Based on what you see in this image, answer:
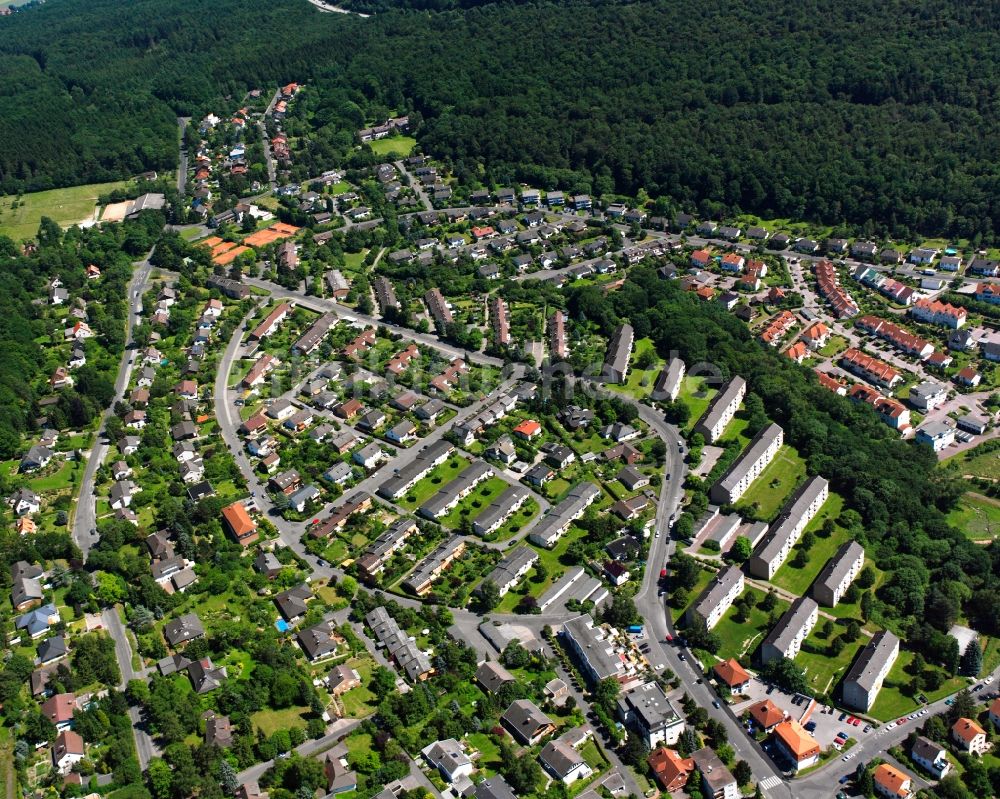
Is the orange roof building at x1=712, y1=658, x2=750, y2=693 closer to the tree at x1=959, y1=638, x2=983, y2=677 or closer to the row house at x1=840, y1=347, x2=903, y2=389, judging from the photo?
the tree at x1=959, y1=638, x2=983, y2=677

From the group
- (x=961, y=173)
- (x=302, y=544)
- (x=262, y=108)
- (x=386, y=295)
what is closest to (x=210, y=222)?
(x=386, y=295)

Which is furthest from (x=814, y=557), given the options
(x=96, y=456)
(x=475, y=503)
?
(x=96, y=456)

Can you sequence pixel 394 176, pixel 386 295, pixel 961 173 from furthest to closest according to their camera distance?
pixel 394 176, pixel 961 173, pixel 386 295

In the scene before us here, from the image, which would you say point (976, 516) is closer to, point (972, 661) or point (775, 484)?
point (775, 484)

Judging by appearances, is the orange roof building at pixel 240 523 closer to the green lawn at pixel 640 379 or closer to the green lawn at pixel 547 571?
the green lawn at pixel 547 571

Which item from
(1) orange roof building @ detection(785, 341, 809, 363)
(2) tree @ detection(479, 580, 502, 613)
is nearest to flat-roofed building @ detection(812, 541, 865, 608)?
(2) tree @ detection(479, 580, 502, 613)

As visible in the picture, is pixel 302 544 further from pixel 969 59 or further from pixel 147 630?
pixel 969 59

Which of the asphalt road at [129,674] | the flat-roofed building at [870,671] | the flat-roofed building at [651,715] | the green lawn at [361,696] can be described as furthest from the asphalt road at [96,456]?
the flat-roofed building at [870,671]
